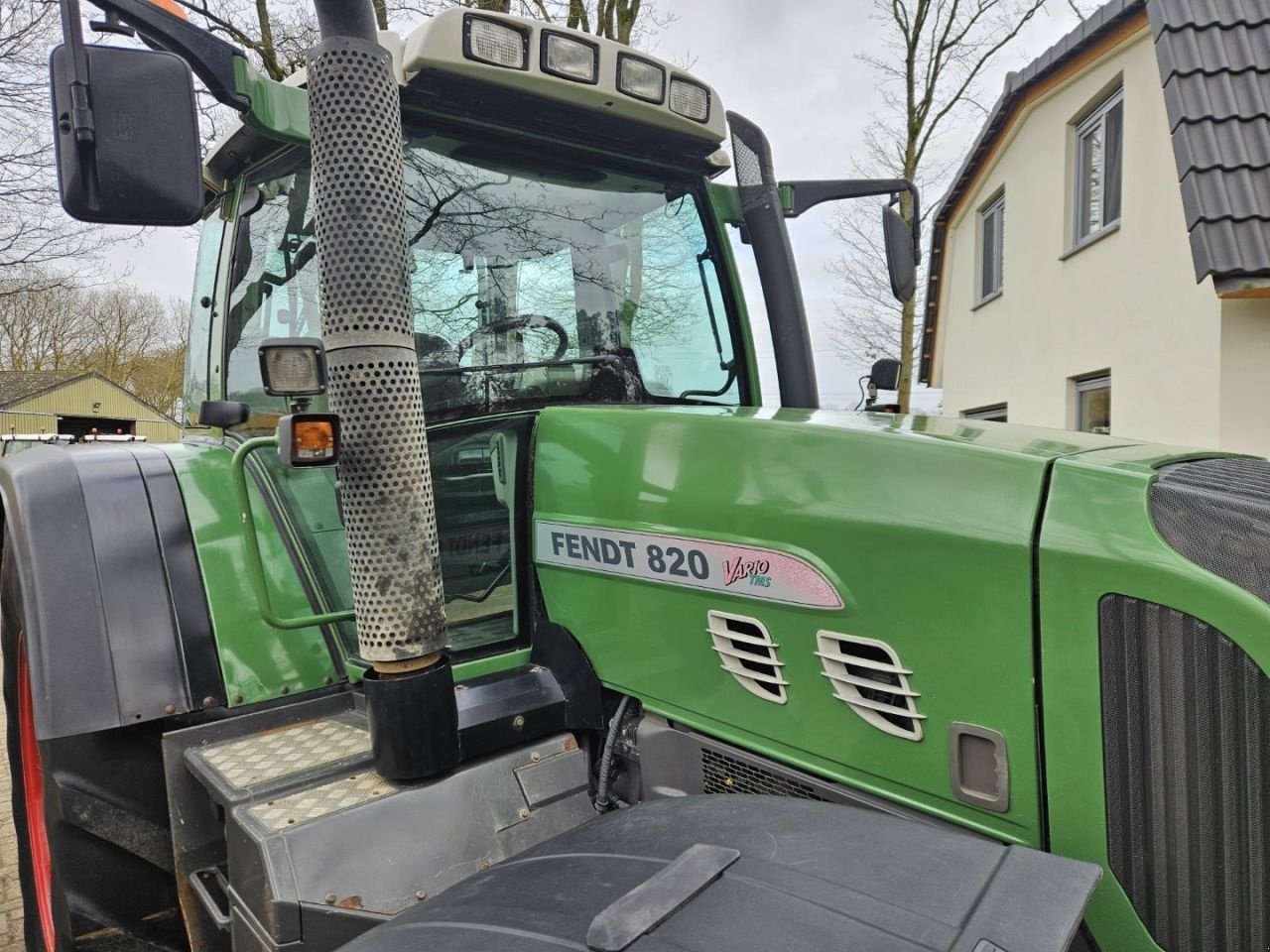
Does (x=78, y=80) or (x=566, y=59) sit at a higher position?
(x=566, y=59)

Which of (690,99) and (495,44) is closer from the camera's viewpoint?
(495,44)

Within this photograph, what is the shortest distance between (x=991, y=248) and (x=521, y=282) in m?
11.1

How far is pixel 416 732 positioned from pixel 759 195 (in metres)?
1.74

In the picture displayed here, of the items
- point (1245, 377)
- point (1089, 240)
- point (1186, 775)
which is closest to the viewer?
point (1186, 775)

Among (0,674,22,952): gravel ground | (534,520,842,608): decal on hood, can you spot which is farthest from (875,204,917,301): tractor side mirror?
(0,674,22,952): gravel ground

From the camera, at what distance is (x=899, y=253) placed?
245cm

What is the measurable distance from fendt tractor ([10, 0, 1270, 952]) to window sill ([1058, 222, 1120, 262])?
6267 mm

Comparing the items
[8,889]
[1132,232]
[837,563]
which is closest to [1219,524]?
[837,563]

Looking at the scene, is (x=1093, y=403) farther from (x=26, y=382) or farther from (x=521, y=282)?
(x=26, y=382)

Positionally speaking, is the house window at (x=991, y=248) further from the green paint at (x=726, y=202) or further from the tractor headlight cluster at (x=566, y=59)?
the tractor headlight cluster at (x=566, y=59)

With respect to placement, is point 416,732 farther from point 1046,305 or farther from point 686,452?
point 1046,305

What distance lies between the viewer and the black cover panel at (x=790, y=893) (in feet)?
2.89

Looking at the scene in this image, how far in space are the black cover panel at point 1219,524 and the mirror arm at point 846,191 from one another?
55.4 inches

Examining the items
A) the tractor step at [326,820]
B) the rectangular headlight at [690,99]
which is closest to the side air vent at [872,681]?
the tractor step at [326,820]
